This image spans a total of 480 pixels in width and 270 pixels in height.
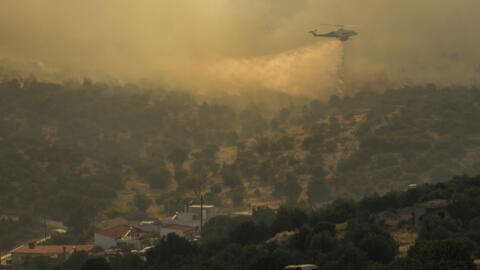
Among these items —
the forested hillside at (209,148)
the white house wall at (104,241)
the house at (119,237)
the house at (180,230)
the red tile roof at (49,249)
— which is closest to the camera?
the red tile roof at (49,249)

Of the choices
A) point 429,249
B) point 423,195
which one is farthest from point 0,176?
point 429,249

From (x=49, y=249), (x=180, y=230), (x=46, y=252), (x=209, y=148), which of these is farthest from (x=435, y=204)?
(x=209, y=148)

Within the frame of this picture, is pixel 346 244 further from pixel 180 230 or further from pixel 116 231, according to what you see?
pixel 116 231

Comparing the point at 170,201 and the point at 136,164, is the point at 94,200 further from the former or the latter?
the point at 136,164

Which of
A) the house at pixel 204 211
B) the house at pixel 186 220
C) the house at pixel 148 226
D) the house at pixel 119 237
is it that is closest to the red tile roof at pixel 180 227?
the house at pixel 148 226

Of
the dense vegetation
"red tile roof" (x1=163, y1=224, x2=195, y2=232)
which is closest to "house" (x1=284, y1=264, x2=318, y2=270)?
the dense vegetation

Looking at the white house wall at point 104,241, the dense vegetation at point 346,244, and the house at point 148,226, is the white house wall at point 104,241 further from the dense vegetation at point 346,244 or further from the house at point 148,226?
the dense vegetation at point 346,244
